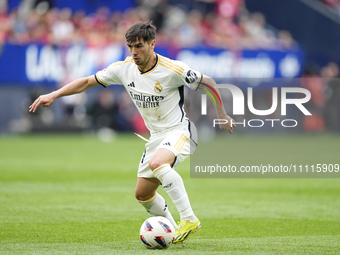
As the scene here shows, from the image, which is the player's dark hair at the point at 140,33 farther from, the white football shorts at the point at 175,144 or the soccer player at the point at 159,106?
the white football shorts at the point at 175,144

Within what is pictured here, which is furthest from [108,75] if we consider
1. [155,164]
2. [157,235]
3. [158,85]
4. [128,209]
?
[128,209]

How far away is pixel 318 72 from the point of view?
2419cm

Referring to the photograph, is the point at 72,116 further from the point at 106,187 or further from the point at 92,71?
the point at 106,187

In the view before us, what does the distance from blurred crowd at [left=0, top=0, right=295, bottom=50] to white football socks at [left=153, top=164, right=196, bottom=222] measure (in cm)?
1707

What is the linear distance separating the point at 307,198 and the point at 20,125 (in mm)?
16134

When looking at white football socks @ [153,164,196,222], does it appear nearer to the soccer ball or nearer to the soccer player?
the soccer player

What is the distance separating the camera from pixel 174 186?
17.0 ft

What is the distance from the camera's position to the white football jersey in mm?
5445

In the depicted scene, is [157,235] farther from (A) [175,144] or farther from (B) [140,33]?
(B) [140,33]

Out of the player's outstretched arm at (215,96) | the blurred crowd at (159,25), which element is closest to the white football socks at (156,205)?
the player's outstretched arm at (215,96)

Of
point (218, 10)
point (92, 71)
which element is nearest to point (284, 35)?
point (218, 10)

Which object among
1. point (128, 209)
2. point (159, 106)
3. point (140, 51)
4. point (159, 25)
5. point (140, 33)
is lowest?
point (128, 209)

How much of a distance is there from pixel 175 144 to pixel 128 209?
281cm

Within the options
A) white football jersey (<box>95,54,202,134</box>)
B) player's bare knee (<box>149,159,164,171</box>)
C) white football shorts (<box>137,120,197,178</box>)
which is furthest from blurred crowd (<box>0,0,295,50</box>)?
player's bare knee (<box>149,159,164,171</box>)
